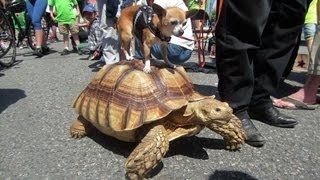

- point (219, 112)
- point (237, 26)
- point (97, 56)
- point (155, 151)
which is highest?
point (237, 26)

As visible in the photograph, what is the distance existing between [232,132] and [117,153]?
33.5 inches

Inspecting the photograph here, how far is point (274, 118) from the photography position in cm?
321

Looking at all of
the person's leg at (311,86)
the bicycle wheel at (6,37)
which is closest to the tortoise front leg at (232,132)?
the person's leg at (311,86)

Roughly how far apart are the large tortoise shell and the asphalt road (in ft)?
0.92

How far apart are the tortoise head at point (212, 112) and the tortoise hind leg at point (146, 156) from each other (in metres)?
0.29

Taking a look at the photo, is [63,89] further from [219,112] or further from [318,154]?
[318,154]

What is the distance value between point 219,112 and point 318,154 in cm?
94

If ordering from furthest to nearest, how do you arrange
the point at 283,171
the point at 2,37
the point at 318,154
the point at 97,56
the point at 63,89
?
the point at 97,56 → the point at 2,37 → the point at 63,89 → the point at 318,154 → the point at 283,171

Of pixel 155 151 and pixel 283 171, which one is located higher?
pixel 155 151

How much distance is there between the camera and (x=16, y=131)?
3172 millimetres

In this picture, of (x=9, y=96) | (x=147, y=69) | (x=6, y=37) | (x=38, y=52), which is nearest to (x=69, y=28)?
(x=38, y=52)

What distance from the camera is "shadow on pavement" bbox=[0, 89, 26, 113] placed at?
157 inches

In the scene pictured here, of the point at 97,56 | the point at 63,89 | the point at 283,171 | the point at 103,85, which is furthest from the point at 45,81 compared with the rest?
the point at 283,171

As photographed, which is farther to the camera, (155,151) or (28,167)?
(28,167)
